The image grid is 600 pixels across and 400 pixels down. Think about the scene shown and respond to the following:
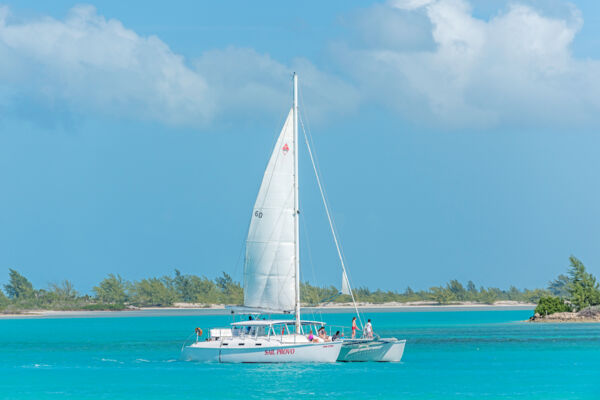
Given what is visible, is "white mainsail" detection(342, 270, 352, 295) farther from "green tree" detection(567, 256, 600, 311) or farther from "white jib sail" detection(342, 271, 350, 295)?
"green tree" detection(567, 256, 600, 311)

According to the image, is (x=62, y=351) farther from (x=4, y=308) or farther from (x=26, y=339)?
(x=4, y=308)

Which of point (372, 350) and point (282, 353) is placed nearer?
point (282, 353)

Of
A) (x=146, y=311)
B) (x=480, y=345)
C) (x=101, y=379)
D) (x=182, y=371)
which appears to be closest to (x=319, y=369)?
(x=182, y=371)

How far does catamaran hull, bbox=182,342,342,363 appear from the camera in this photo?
53594 millimetres

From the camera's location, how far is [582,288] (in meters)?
111

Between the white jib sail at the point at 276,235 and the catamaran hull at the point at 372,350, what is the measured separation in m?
4.69

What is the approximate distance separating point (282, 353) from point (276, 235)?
691 cm

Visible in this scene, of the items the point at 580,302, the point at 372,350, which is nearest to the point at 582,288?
the point at 580,302

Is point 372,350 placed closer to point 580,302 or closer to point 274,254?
point 274,254

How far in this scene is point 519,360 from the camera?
61.7 metres

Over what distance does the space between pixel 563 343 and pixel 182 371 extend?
33.4m

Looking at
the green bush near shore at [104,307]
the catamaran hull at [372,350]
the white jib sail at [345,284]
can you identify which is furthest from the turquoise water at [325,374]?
the green bush near shore at [104,307]

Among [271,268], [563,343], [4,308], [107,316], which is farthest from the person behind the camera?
[4,308]

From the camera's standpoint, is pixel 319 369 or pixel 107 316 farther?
pixel 107 316
